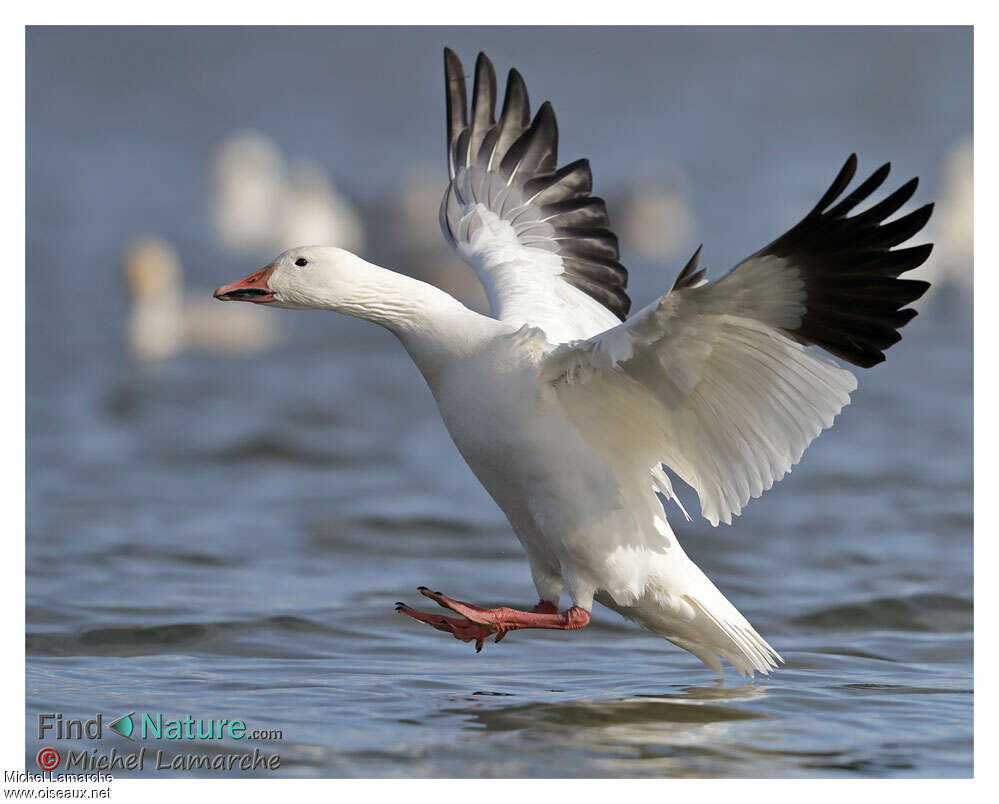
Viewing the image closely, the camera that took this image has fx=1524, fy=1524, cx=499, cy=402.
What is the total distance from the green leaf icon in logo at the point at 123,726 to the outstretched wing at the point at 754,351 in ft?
7.02

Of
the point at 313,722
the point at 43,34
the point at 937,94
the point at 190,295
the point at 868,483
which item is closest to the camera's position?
the point at 313,722

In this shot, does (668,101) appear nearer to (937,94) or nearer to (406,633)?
(937,94)

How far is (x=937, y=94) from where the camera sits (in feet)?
77.9

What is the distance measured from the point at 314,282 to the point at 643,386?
1515 mm

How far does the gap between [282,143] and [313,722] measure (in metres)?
17.1

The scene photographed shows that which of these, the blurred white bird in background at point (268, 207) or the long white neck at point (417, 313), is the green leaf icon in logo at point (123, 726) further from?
the blurred white bird in background at point (268, 207)

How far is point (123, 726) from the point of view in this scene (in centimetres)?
593

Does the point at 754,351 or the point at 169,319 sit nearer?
the point at 754,351

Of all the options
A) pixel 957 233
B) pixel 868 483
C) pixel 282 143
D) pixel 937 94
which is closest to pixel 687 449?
pixel 868 483

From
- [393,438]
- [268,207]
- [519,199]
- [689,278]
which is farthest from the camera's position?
[268,207]

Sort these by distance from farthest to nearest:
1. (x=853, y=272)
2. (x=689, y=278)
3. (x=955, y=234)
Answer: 1. (x=955, y=234)
2. (x=853, y=272)
3. (x=689, y=278)

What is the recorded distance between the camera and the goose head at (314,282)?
6426mm

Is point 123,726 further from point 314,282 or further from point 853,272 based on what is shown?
point 853,272

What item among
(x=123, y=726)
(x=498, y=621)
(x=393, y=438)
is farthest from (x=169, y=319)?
(x=123, y=726)
